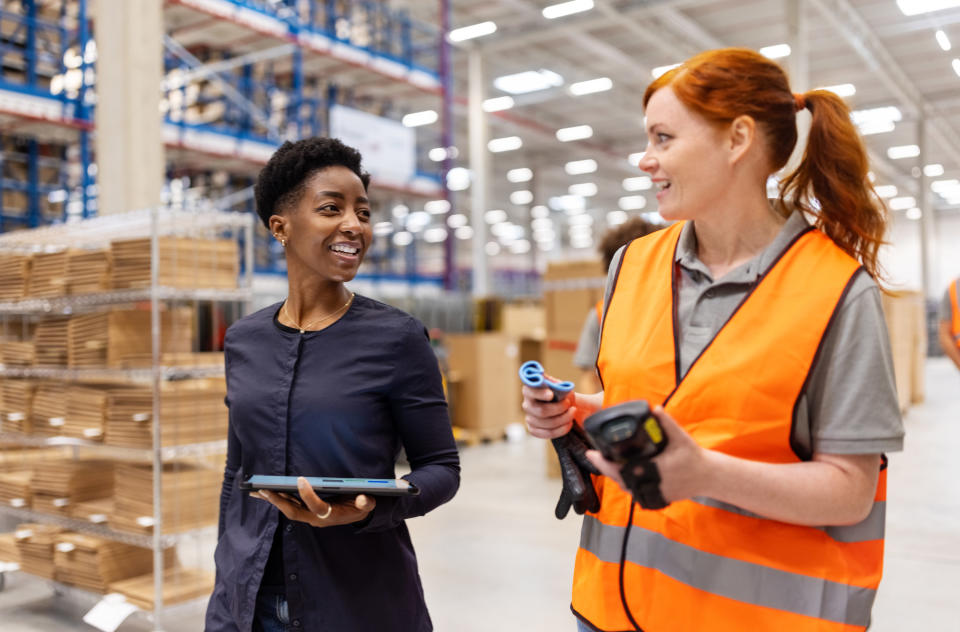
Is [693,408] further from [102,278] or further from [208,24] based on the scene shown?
[208,24]

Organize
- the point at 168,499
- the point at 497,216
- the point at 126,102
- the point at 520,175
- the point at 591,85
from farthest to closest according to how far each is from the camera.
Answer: the point at 497,216 < the point at 520,175 < the point at 591,85 < the point at 126,102 < the point at 168,499

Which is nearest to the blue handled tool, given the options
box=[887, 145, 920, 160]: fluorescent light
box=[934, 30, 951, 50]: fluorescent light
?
box=[934, 30, 951, 50]: fluorescent light

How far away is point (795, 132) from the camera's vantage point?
3.97 feet

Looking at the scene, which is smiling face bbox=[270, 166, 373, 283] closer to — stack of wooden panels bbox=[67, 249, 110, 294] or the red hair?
the red hair

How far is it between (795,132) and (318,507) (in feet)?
3.29

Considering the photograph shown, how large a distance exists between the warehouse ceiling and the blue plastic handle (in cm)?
1304

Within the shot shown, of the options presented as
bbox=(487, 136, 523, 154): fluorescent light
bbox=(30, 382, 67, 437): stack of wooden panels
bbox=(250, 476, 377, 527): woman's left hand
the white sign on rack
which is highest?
bbox=(487, 136, 523, 154): fluorescent light

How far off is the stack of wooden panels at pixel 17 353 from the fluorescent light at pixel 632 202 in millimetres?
27905

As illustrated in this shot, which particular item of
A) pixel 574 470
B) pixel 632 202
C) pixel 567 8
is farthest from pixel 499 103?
pixel 574 470

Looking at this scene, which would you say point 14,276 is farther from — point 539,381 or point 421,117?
point 421,117

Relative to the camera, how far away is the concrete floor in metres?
4.12

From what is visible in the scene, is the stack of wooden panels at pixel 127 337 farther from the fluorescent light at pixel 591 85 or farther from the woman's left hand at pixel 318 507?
the fluorescent light at pixel 591 85

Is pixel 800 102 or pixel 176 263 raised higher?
pixel 800 102

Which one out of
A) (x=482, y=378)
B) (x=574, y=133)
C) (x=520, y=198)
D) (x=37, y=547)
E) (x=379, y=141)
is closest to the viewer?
(x=37, y=547)
